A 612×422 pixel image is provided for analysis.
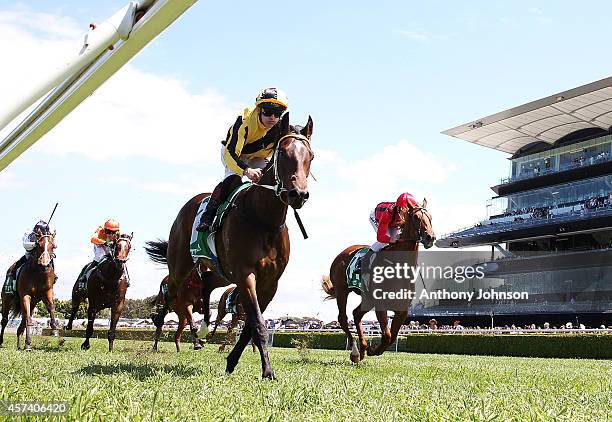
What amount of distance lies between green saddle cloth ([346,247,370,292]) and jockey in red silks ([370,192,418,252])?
68 centimetres

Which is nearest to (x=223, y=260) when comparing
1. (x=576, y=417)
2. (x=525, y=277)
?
(x=576, y=417)

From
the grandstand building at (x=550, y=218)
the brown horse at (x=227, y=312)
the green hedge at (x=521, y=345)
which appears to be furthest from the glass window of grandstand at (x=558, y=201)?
the brown horse at (x=227, y=312)

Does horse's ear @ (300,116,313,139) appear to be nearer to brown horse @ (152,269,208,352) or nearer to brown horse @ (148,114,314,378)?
brown horse @ (148,114,314,378)

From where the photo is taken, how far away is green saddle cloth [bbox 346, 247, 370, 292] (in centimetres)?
1138

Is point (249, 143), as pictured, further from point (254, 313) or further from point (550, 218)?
point (550, 218)

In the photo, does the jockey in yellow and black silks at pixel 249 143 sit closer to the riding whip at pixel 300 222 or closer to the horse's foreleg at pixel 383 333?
the riding whip at pixel 300 222

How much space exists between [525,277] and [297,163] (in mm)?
58984

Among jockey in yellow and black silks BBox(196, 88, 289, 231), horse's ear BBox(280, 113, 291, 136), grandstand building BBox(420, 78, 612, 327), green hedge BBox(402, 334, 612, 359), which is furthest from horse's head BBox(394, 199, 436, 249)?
grandstand building BBox(420, 78, 612, 327)

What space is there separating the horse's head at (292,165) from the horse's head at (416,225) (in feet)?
12.9

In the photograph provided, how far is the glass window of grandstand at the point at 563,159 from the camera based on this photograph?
196ft

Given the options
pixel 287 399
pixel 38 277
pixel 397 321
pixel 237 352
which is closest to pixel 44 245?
pixel 38 277

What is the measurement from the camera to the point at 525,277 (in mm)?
60781

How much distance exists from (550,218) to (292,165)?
58297 millimetres

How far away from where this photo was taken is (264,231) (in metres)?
6.35
